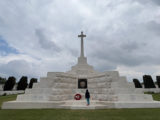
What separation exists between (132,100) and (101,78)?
3.49 metres

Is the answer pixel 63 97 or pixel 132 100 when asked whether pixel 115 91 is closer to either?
pixel 132 100

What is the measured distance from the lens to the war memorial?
9.59 meters

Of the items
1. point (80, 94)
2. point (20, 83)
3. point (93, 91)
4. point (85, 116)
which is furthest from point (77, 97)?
point (20, 83)

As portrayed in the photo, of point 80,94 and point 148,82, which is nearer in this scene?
point 80,94

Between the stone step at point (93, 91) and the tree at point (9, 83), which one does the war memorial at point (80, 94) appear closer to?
the stone step at point (93, 91)

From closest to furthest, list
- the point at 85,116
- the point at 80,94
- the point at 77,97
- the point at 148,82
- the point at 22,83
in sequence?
the point at 85,116, the point at 77,97, the point at 80,94, the point at 148,82, the point at 22,83

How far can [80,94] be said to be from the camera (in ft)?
41.0

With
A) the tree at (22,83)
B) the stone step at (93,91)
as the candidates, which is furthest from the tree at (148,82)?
the tree at (22,83)

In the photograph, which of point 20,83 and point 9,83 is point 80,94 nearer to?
point 9,83

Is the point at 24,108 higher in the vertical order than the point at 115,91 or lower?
lower

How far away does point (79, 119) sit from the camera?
19.5 feet

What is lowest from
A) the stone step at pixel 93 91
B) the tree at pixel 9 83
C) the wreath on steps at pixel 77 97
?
the wreath on steps at pixel 77 97

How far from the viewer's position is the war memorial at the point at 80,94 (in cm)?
959

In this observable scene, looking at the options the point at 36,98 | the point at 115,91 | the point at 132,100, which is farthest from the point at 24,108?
the point at 132,100
